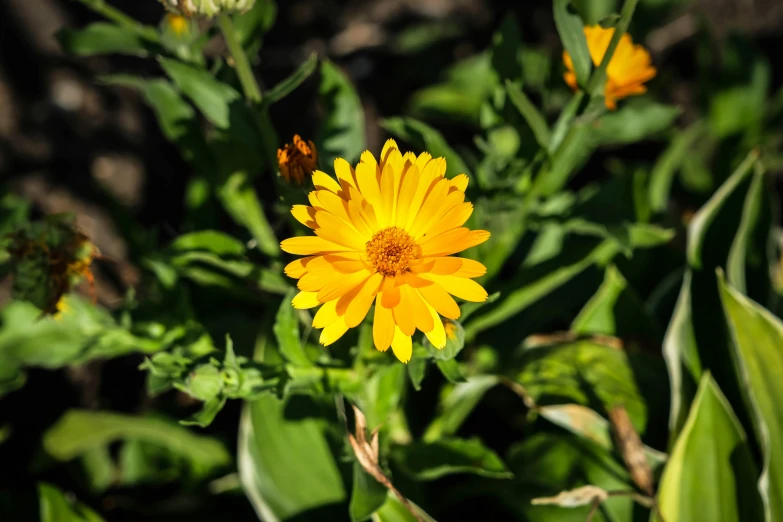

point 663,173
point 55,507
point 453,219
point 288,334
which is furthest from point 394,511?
point 663,173

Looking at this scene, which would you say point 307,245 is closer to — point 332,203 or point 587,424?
point 332,203

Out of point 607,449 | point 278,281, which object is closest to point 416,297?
point 278,281

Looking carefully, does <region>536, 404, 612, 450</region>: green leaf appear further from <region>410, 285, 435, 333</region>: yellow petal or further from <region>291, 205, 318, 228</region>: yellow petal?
<region>291, 205, 318, 228</region>: yellow petal

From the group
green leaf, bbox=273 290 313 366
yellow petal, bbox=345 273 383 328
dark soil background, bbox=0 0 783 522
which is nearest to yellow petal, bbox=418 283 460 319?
yellow petal, bbox=345 273 383 328

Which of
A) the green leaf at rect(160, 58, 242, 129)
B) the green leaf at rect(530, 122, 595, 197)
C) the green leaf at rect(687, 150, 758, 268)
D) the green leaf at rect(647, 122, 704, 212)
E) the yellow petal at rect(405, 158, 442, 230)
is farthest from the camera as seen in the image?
the green leaf at rect(647, 122, 704, 212)

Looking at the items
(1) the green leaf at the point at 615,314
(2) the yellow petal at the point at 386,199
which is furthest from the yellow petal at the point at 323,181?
(1) the green leaf at the point at 615,314

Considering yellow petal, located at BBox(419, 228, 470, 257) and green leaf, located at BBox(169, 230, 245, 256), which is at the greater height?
green leaf, located at BBox(169, 230, 245, 256)
